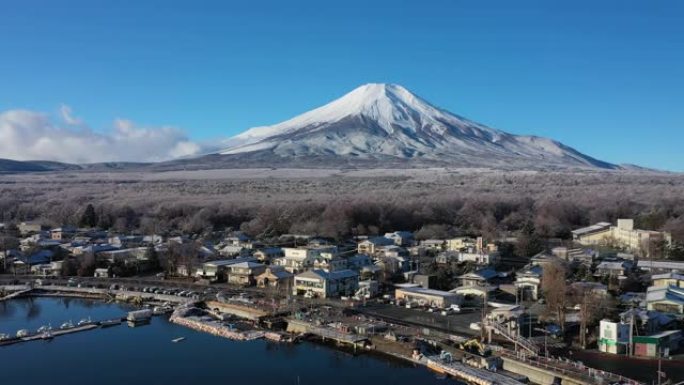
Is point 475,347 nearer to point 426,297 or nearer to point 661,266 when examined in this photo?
point 426,297

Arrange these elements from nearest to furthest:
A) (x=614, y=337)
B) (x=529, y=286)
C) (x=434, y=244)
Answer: (x=614, y=337) < (x=529, y=286) < (x=434, y=244)

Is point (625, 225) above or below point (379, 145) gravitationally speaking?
below

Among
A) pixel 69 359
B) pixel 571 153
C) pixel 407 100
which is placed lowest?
pixel 69 359

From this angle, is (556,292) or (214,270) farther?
(214,270)

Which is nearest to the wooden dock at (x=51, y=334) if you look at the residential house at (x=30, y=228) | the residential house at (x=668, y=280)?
the residential house at (x=668, y=280)

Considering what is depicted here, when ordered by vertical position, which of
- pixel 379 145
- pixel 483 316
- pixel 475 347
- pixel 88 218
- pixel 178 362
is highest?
pixel 379 145

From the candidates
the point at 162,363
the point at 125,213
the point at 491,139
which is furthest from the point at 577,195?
the point at 491,139

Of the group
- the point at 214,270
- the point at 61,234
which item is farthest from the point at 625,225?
the point at 61,234

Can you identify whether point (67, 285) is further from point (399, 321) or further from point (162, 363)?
point (399, 321)
